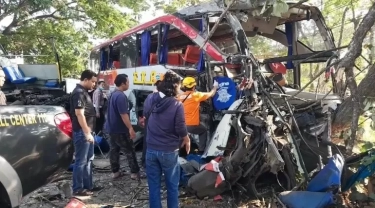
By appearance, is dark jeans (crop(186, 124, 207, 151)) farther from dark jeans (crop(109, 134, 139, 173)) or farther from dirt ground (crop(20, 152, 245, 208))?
dark jeans (crop(109, 134, 139, 173))

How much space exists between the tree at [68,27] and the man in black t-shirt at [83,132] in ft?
39.7

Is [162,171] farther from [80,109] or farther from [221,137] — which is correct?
[80,109]

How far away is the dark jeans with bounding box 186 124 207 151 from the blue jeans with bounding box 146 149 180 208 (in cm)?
139

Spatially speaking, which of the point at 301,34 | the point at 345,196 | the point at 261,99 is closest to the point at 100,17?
the point at 301,34

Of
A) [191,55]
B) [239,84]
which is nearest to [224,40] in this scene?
[191,55]

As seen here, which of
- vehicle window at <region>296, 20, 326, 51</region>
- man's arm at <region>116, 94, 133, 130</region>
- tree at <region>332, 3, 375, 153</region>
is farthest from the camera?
vehicle window at <region>296, 20, 326, 51</region>

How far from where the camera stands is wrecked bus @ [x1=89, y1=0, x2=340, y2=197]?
4.29 metres

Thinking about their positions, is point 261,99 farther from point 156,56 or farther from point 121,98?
point 156,56

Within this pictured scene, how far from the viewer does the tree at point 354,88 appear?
10.9 ft

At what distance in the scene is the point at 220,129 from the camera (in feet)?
16.0

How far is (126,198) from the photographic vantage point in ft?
16.2

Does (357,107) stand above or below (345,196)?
above

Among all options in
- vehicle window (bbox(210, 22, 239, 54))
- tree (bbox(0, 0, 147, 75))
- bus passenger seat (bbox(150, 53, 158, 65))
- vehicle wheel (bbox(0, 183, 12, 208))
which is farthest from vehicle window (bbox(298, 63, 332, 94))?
tree (bbox(0, 0, 147, 75))

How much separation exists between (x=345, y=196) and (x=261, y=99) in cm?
138
